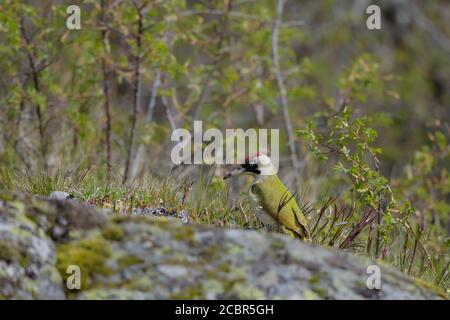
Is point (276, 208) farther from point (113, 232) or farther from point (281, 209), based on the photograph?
point (113, 232)

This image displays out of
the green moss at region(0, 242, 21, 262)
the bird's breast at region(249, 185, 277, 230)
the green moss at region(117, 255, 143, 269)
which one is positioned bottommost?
the bird's breast at region(249, 185, 277, 230)

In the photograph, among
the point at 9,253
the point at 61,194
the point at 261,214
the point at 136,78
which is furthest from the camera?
the point at 136,78

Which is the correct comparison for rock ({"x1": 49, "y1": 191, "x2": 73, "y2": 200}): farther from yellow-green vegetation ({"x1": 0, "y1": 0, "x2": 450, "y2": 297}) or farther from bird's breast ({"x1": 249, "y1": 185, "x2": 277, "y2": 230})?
bird's breast ({"x1": 249, "y1": 185, "x2": 277, "y2": 230})

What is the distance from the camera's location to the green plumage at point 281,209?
20.9 ft

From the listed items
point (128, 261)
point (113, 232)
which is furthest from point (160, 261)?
point (113, 232)

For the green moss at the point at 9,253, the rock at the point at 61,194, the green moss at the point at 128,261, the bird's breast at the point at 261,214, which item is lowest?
the bird's breast at the point at 261,214

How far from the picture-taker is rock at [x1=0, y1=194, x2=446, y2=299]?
15.3 ft

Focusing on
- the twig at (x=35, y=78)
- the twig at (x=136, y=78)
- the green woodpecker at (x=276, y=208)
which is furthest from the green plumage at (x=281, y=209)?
the twig at (x=35, y=78)

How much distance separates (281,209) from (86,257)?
204cm

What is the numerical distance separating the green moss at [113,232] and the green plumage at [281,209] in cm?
173

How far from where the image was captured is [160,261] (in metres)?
4.82

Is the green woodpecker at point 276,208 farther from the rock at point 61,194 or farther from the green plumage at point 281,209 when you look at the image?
the rock at point 61,194

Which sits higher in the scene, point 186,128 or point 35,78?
point 35,78

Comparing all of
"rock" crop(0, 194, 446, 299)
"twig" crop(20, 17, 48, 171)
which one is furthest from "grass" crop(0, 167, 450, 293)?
"twig" crop(20, 17, 48, 171)
